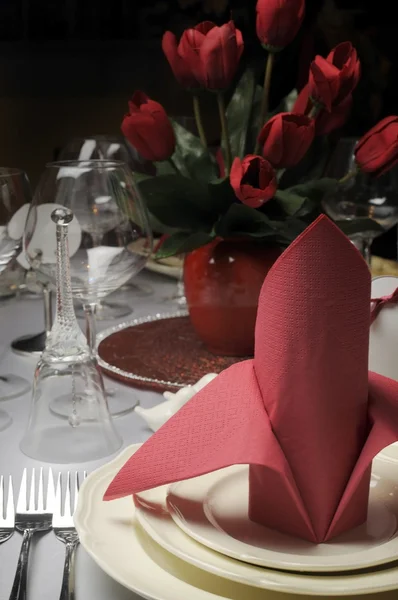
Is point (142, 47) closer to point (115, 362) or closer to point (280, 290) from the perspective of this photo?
point (115, 362)

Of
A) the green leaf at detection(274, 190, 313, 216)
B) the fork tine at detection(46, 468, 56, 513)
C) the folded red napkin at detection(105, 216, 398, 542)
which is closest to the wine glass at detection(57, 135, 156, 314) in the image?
the green leaf at detection(274, 190, 313, 216)

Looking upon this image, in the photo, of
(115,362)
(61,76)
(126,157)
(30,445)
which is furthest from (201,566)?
(61,76)

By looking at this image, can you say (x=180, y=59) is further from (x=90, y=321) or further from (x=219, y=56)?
(x=90, y=321)

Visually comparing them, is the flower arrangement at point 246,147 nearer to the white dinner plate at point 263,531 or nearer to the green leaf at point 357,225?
the green leaf at point 357,225

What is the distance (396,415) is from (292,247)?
0.37 ft

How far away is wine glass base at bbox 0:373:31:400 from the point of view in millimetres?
792

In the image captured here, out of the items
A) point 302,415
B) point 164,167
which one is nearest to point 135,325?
point 164,167

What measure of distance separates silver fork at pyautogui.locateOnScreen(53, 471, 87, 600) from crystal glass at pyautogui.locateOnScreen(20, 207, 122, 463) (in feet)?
0.32

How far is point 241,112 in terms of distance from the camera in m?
0.89

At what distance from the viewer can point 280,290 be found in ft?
1.28

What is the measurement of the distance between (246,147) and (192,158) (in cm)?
7

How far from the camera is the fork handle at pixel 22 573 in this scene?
402mm

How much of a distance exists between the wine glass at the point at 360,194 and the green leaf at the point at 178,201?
1.37 feet

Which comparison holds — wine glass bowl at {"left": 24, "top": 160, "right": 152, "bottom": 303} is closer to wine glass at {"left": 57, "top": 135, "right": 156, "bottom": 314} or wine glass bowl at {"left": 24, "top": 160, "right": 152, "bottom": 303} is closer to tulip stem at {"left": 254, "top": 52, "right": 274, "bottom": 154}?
tulip stem at {"left": 254, "top": 52, "right": 274, "bottom": 154}
